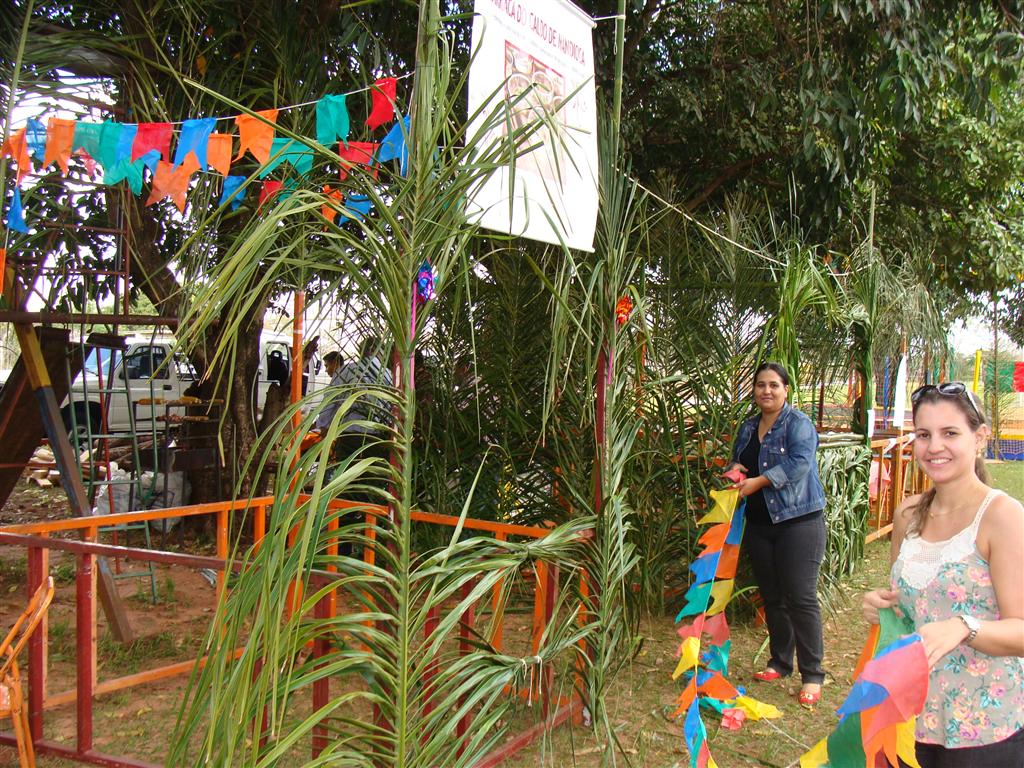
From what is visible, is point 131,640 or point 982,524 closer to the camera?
point 982,524

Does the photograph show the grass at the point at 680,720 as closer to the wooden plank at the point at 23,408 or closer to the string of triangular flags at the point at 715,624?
the string of triangular flags at the point at 715,624

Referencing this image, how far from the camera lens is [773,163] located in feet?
26.7

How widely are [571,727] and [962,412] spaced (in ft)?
5.11

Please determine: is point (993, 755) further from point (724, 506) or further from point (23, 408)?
point (23, 408)

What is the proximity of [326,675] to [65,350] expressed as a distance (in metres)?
4.36

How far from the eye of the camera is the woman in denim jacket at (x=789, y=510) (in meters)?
4.34

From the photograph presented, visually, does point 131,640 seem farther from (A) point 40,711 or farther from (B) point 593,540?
(B) point 593,540

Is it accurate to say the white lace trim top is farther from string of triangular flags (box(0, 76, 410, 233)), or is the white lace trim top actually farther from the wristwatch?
string of triangular flags (box(0, 76, 410, 233))

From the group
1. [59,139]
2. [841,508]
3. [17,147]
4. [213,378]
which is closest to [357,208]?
[59,139]

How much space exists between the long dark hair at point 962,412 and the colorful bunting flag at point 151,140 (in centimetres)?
353

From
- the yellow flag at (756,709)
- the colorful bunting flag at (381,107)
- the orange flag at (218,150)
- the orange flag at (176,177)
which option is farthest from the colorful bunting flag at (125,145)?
the yellow flag at (756,709)

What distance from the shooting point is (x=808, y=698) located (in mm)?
4391

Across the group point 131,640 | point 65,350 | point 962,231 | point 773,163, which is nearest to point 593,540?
point 131,640

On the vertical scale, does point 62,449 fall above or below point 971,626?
above
